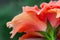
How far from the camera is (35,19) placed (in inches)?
16.9

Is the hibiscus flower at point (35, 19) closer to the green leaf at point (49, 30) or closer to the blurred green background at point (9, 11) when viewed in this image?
the green leaf at point (49, 30)

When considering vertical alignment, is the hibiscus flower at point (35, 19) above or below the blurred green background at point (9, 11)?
below

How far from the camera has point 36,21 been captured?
432mm

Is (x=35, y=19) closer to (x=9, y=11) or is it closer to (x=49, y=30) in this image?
(x=49, y=30)

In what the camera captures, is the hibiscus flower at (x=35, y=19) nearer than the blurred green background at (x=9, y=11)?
Yes

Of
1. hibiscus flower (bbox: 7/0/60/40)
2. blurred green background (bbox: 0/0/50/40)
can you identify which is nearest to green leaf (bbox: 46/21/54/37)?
hibiscus flower (bbox: 7/0/60/40)

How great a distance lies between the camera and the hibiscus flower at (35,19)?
408mm

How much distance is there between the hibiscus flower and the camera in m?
0.41

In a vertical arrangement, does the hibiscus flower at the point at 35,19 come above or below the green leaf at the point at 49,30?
above

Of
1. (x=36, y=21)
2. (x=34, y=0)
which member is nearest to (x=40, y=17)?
(x=36, y=21)

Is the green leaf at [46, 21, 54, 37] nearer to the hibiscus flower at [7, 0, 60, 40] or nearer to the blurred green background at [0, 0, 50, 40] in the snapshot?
the hibiscus flower at [7, 0, 60, 40]

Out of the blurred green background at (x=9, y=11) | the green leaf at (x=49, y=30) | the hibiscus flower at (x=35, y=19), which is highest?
the blurred green background at (x=9, y=11)

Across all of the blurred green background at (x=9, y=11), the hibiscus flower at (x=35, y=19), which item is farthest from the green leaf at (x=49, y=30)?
the blurred green background at (x=9, y=11)

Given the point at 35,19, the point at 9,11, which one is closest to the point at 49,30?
the point at 35,19
